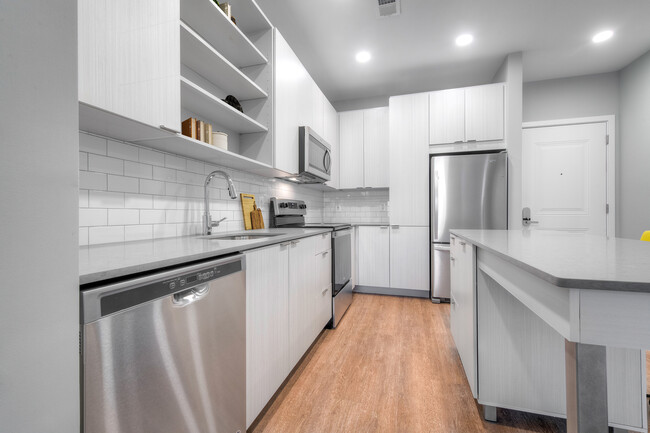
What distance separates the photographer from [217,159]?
1.78 metres

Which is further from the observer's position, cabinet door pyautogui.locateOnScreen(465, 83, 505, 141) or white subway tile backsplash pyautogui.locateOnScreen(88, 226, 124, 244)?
cabinet door pyautogui.locateOnScreen(465, 83, 505, 141)

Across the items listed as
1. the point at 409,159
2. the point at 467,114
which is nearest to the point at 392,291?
the point at 409,159

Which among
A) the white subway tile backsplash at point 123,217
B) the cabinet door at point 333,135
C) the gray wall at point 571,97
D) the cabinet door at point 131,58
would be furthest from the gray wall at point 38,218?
the gray wall at point 571,97

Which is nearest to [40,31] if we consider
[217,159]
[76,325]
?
[76,325]

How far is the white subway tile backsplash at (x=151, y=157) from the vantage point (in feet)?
4.61

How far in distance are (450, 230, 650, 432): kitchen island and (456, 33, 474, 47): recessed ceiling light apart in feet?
7.02

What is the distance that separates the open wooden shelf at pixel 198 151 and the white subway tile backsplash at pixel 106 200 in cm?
29

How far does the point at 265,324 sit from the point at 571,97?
4.55 meters

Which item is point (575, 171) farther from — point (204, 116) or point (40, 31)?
point (40, 31)

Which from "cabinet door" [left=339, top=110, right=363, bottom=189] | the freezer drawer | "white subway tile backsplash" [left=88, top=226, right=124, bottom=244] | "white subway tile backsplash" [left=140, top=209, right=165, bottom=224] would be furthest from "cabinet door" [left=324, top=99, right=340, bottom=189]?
"white subway tile backsplash" [left=88, top=226, right=124, bottom=244]

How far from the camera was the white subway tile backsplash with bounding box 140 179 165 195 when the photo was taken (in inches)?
55.6

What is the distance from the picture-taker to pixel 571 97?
3.53 metres

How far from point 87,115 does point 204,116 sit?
0.90 m

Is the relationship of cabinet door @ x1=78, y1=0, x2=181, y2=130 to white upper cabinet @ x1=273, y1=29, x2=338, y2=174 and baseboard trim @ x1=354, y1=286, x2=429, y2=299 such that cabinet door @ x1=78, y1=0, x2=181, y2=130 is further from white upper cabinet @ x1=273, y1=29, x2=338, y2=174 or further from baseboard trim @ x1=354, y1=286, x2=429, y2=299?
baseboard trim @ x1=354, y1=286, x2=429, y2=299
